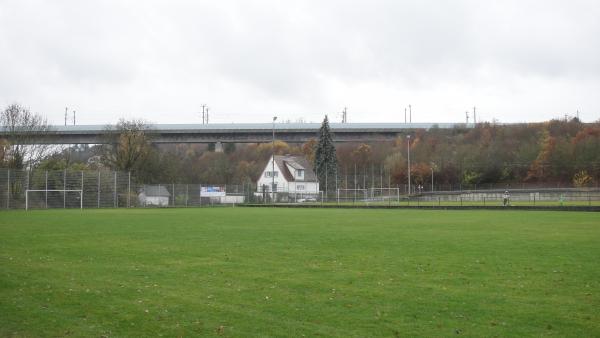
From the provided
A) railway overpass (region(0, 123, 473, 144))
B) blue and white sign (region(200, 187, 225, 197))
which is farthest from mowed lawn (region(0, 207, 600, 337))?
railway overpass (region(0, 123, 473, 144))

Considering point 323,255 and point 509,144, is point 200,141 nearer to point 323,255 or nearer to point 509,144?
point 509,144

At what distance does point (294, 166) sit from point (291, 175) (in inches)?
69.2

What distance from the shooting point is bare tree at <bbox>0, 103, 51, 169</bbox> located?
60062 mm

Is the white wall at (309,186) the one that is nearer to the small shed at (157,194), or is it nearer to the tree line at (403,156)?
the tree line at (403,156)

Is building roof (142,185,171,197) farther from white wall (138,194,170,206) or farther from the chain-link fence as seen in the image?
white wall (138,194,170,206)

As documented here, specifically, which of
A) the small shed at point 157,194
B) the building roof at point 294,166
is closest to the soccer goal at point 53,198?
the small shed at point 157,194

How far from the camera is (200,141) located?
111 meters

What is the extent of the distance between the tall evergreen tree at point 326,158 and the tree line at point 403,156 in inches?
6.4

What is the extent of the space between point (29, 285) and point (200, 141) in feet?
335

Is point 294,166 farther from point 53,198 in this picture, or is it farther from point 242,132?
point 53,198

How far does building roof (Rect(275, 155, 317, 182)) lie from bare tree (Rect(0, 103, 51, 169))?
43998mm

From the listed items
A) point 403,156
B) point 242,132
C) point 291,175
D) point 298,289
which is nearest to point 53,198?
point 298,289

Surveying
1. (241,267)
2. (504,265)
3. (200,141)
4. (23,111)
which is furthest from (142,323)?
(200,141)

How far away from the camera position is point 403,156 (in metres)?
112
